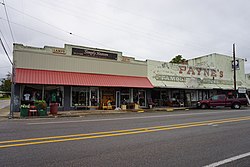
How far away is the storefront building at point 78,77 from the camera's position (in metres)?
19.2

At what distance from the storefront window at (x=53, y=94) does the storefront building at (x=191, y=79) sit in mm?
11039

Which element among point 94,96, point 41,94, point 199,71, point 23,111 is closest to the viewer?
point 23,111

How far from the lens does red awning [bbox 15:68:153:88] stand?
18484mm

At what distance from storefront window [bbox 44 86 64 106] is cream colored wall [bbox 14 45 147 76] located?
188cm

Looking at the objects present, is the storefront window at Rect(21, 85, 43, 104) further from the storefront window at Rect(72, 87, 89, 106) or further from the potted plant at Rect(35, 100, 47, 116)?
the storefront window at Rect(72, 87, 89, 106)

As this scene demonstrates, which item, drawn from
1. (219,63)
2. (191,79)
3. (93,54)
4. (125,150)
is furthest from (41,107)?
(219,63)

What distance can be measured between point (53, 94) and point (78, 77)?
2915 mm

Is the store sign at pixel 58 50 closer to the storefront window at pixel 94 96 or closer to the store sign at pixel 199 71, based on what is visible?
the storefront window at pixel 94 96

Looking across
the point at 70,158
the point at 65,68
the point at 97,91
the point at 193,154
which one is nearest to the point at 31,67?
the point at 65,68

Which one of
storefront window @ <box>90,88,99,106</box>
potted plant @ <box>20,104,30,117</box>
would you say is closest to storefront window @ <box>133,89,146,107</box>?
storefront window @ <box>90,88,99,106</box>

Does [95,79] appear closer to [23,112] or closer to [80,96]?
[80,96]

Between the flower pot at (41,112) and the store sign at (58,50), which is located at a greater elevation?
the store sign at (58,50)

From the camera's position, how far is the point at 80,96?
21.9 m

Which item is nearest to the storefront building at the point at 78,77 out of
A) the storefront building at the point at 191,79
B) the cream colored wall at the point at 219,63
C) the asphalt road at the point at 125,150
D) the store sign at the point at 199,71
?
the storefront building at the point at 191,79
